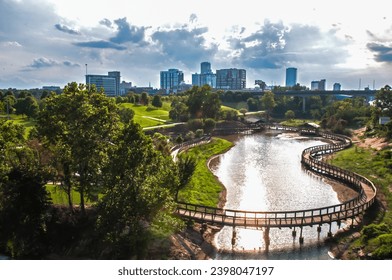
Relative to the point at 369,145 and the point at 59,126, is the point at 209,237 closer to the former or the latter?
the point at 59,126

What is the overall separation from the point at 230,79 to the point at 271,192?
121 m

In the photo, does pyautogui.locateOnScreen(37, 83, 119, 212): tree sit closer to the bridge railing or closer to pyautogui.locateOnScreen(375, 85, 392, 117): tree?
the bridge railing

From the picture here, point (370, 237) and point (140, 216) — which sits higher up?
point (140, 216)

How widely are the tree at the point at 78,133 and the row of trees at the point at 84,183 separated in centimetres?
7

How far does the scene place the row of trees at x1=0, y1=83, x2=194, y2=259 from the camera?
68.8 ft

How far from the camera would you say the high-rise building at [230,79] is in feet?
517

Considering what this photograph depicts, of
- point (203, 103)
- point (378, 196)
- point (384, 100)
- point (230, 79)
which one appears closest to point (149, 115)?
point (203, 103)

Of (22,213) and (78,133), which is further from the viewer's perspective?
(78,133)

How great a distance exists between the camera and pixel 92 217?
25.5 meters

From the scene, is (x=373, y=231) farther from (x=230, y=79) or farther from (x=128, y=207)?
(x=230, y=79)

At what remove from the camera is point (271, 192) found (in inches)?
1660

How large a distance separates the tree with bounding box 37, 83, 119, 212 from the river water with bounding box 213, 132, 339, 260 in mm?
11334

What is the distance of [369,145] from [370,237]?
4446 cm
